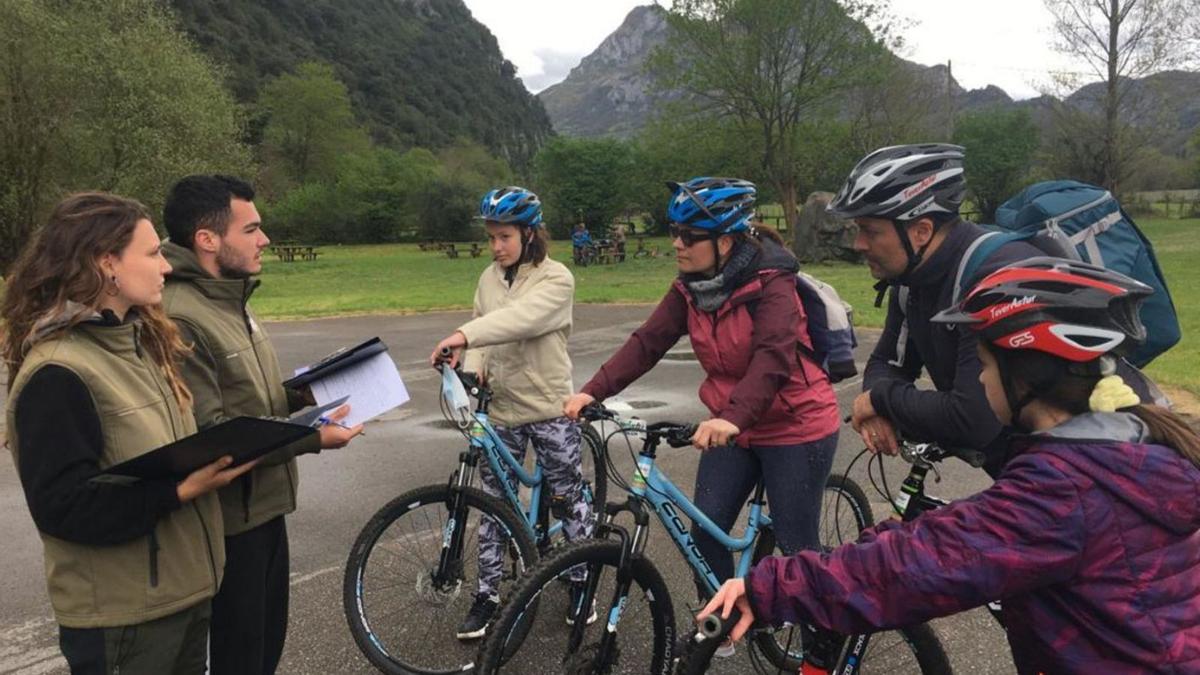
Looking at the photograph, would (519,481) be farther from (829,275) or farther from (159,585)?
(829,275)

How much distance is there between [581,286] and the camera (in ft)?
76.1

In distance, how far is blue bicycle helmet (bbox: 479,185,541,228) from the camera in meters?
3.83

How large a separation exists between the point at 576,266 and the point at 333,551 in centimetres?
2895

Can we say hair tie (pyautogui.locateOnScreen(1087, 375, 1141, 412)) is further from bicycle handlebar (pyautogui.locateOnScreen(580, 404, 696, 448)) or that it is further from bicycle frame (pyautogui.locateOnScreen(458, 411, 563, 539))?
bicycle frame (pyautogui.locateOnScreen(458, 411, 563, 539))

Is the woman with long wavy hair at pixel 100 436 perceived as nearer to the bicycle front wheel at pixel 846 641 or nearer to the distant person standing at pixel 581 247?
the bicycle front wheel at pixel 846 641

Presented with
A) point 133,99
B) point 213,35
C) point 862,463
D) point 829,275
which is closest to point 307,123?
point 213,35

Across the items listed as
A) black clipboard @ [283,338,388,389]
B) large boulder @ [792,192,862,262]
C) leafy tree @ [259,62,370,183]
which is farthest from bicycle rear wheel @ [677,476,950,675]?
leafy tree @ [259,62,370,183]

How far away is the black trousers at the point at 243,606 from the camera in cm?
271

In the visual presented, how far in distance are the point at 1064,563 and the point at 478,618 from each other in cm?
288

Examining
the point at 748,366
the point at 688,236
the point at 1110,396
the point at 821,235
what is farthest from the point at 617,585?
the point at 821,235

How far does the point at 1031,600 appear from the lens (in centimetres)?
160

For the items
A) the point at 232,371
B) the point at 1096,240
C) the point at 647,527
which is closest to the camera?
the point at 1096,240

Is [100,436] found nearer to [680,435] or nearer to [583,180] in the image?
[680,435]

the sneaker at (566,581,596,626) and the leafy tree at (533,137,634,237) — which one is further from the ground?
the leafy tree at (533,137,634,237)
